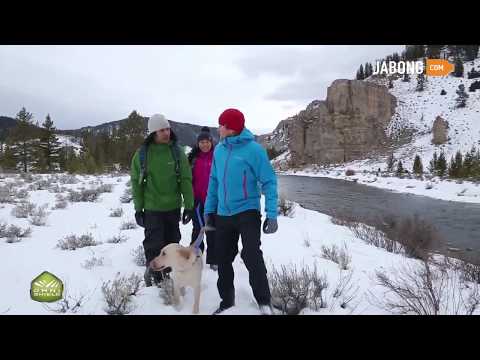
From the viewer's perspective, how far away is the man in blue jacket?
271 cm

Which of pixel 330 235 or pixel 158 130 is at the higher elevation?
pixel 158 130

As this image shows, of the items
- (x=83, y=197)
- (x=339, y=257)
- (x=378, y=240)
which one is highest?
(x=83, y=197)

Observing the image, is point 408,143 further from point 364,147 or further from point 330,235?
point 330,235

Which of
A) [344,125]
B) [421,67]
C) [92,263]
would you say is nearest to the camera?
[92,263]

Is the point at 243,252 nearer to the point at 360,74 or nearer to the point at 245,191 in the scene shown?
the point at 245,191

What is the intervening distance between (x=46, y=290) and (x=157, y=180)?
1607mm

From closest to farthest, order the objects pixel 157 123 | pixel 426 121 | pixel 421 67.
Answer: pixel 157 123
pixel 421 67
pixel 426 121

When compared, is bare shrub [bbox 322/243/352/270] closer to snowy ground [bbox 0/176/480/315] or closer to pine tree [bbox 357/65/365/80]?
snowy ground [bbox 0/176/480/315]

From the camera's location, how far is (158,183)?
3.40 metres

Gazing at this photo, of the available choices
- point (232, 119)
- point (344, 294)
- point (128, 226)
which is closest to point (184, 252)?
point (232, 119)

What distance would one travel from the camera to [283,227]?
7.45m

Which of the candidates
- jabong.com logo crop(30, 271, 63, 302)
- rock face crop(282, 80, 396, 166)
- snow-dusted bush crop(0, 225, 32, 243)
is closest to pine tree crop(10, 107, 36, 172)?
snow-dusted bush crop(0, 225, 32, 243)

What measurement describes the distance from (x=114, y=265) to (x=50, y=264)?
793 mm
